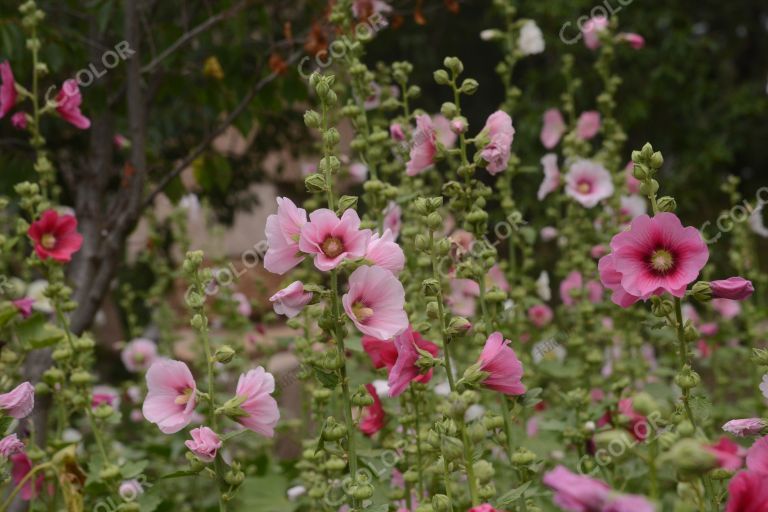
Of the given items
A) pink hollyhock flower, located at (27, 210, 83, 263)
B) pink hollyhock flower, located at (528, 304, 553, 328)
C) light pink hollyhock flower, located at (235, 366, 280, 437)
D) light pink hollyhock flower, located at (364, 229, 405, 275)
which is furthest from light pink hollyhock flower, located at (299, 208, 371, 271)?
pink hollyhock flower, located at (528, 304, 553, 328)

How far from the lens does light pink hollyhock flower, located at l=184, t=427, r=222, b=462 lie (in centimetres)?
114

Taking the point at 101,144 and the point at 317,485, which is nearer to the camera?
the point at 317,485

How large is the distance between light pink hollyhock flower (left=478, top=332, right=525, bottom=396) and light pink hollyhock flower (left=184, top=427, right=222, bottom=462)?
349 millimetres

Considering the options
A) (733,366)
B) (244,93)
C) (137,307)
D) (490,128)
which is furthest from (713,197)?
(490,128)

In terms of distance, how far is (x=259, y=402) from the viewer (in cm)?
119

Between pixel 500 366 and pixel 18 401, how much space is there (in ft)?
2.12

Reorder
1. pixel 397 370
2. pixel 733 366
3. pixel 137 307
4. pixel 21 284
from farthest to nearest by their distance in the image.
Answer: pixel 137 307 < pixel 733 366 < pixel 21 284 < pixel 397 370

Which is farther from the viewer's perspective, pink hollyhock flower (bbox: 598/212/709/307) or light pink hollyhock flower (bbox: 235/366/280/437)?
light pink hollyhock flower (bbox: 235/366/280/437)

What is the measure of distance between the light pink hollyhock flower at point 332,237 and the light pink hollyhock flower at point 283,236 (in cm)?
4

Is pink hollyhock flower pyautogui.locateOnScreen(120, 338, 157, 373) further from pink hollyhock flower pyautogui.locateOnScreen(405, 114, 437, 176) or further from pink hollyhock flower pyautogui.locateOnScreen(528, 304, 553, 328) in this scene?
pink hollyhock flower pyautogui.locateOnScreen(405, 114, 437, 176)

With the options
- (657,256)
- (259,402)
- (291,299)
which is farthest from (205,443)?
(657,256)

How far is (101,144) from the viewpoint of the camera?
272 cm

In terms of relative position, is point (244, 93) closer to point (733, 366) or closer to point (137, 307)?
point (733, 366)

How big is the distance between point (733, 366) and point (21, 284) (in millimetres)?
2552
